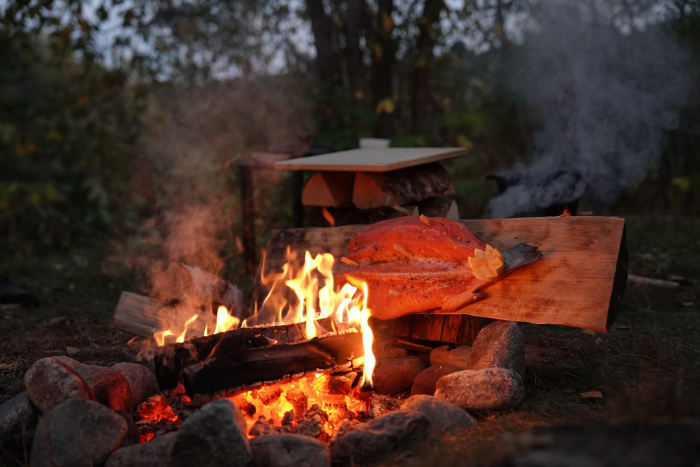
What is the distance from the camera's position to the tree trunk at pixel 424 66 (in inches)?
271

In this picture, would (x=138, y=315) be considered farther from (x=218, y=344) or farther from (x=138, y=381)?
(x=218, y=344)

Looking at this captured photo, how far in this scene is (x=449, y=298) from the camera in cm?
297

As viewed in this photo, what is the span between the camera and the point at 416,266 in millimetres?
3121

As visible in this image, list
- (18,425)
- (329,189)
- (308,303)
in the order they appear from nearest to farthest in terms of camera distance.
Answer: (18,425) → (308,303) → (329,189)

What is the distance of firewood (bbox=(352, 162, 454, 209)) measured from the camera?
3.73 meters

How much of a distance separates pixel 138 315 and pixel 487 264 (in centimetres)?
237

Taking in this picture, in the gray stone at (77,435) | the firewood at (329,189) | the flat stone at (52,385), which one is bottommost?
the gray stone at (77,435)

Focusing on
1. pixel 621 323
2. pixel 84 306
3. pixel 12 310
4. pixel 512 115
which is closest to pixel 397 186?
pixel 621 323

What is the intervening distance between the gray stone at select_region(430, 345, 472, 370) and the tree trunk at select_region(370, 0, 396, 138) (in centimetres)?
452

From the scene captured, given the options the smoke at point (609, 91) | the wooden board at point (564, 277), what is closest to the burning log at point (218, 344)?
the wooden board at point (564, 277)

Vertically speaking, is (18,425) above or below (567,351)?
above

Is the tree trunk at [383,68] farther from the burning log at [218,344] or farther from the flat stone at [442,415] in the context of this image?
the flat stone at [442,415]

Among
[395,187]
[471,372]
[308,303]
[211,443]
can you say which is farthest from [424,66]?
[211,443]

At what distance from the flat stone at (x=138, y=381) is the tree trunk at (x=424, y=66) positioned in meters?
5.44
